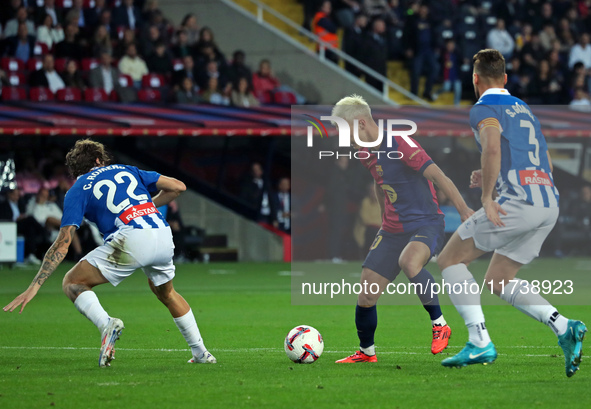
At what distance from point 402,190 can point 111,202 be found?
7.56ft

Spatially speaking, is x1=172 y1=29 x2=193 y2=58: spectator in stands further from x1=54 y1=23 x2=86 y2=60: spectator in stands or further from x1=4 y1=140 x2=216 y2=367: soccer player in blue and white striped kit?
x1=4 y1=140 x2=216 y2=367: soccer player in blue and white striped kit

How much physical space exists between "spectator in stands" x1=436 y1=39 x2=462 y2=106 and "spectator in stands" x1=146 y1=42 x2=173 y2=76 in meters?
6.93

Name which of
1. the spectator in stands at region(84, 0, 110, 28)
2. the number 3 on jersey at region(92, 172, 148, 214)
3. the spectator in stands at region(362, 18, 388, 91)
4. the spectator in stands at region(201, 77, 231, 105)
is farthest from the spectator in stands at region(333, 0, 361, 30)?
the number 3 on jersey at region(92, 172, 148, 214)

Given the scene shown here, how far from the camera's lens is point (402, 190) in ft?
26.2

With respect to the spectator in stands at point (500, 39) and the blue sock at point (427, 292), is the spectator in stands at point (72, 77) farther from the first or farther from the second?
the blue sock at point (427, 292)

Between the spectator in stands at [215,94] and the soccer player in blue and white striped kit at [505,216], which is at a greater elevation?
→ the spectator in stands at [215,94]

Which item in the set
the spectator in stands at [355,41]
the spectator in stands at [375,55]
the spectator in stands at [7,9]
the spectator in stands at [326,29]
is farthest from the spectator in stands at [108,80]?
the spectator in stands at [375,55]

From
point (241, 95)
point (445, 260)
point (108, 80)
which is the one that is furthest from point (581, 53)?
point (445, 260)

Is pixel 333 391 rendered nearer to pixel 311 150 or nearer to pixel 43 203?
pixel 43 203

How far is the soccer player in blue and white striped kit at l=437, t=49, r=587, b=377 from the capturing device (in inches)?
264

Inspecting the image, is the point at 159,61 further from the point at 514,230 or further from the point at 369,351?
the point at 514,230

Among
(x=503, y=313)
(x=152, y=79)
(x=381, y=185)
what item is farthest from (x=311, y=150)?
(x=381, y=185)

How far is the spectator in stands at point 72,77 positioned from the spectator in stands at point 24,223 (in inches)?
96.6

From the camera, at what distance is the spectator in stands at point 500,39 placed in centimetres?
2466
